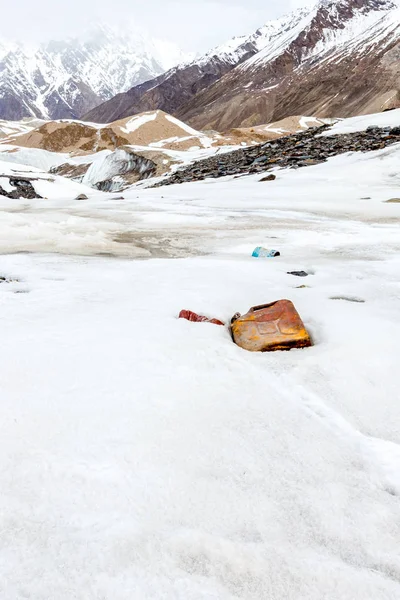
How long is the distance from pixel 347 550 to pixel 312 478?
1.02 feet

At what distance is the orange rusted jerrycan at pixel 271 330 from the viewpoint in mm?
2670

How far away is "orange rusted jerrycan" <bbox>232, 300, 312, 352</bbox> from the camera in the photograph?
2670 millimetres

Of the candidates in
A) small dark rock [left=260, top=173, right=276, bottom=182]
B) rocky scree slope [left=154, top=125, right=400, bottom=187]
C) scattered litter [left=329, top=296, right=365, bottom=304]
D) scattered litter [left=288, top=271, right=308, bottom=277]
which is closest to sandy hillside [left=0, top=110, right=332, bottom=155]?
rocky scree slope [left=154, top=125, right=400, bottom=187]

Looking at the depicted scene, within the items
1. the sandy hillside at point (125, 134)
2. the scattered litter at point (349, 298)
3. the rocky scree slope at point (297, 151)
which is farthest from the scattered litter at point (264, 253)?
the sandy hillside at point (125, 134)

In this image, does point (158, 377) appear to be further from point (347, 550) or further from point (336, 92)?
point (336, 92)

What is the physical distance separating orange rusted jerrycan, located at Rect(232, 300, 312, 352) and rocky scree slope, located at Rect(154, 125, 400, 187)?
15.4 m

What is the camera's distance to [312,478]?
1.65 meters

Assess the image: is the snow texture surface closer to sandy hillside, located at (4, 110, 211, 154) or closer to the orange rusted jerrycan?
the orange rusted jerrycan

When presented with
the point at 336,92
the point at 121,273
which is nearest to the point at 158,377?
the point at 121,273

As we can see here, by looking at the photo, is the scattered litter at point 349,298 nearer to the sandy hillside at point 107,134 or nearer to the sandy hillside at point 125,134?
the sandy hillside at point 125,134

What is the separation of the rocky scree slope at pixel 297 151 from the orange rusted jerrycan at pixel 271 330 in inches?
605

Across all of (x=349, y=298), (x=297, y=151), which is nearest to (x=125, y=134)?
(x=297, y=151)

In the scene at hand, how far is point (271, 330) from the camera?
273 centimetres

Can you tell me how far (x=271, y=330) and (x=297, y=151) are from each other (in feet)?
63.9
